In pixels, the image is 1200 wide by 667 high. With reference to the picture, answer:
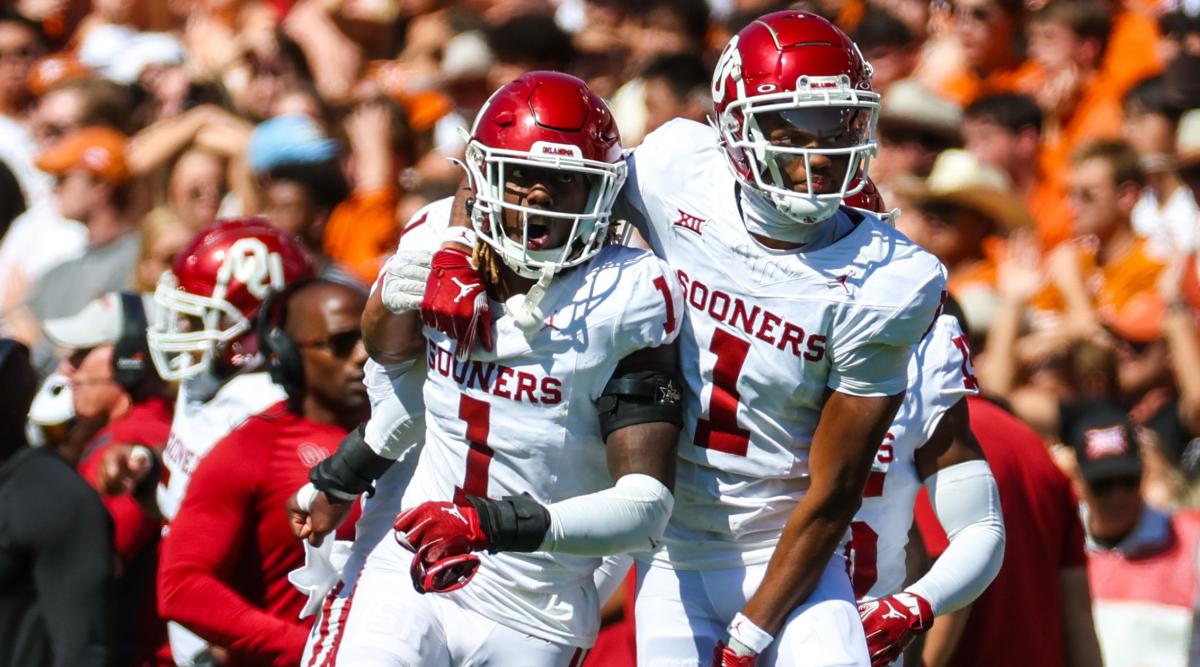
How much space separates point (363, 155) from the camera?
977 centimetres

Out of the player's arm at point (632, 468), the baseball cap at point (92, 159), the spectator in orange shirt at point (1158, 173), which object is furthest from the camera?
the baseball cap at point (92, 159)

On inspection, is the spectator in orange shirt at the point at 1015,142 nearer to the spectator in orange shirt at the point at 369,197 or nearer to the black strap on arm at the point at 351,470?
the spectator in orange shirt at the point at 369,197

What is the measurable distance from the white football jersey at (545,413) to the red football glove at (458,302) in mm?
51

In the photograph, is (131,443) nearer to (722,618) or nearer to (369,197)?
(722,618)

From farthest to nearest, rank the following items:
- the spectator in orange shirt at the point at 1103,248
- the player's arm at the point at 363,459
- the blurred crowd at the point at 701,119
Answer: the spectator in orange shirt at the point at 1103,248 < the blurred crowd at the point at 701,119 < the player's arm at the point at 363,459

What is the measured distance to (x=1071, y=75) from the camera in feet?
30.2

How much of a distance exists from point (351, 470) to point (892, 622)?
1.34 metres

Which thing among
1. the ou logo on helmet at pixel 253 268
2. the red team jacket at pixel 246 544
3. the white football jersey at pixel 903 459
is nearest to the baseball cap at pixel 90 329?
the ou logo on helmet at pixel 253 268

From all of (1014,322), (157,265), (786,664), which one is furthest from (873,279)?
(157,265)

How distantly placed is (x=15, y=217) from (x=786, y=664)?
25.1 ft

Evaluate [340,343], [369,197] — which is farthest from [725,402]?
[369,197]

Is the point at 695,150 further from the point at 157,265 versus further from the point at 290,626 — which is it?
the point at 157,265

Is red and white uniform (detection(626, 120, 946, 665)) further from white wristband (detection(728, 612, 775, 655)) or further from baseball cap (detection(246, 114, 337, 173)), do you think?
baseball cap (detection(246, 114, 337, 173))

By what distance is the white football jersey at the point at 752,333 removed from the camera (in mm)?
4293
